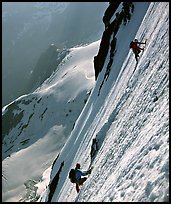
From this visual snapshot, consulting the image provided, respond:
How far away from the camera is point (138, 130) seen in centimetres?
1880

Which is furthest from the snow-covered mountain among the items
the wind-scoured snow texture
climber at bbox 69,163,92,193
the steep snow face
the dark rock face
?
the steep snow face

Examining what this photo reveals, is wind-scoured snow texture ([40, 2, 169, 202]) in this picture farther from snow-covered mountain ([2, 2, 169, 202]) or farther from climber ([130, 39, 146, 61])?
climber ([130, 39, 146, 61])

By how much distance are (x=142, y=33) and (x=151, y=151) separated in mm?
19071

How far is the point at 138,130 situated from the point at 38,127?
119269 millimetres

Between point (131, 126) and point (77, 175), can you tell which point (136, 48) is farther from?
point (77, 175)

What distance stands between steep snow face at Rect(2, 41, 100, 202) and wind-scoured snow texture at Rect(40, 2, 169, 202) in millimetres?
59759

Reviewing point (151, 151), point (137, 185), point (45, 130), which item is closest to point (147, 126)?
point (151, 151)

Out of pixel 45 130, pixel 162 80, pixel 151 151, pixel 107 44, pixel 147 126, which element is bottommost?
pixel 151 151

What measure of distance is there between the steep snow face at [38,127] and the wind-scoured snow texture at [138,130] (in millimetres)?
59759

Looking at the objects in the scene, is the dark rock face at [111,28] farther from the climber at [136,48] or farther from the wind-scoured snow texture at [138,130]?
the climber at [136,48]

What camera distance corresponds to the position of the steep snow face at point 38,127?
102688 mm

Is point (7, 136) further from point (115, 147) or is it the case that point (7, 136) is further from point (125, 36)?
point (115, 147)

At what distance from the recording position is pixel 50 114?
13950cm

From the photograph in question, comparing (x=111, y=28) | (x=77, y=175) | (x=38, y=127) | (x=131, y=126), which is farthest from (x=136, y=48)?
(x=38, y=127)
